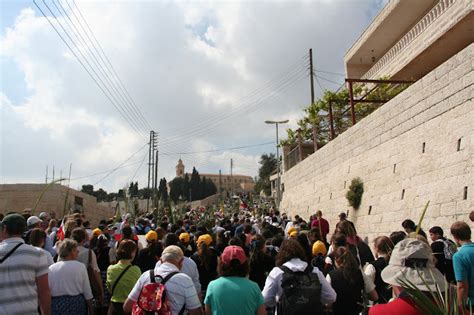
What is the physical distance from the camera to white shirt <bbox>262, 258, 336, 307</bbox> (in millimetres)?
3648

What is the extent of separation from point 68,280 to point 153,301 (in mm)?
1286

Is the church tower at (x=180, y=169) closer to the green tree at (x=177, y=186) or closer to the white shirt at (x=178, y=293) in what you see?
the green tree at (x=177, y=186)

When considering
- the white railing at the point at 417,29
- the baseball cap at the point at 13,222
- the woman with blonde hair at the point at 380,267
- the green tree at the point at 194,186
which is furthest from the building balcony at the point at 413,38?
the green tree at the point at 194,186

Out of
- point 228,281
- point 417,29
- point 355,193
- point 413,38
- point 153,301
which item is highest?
point 417,29

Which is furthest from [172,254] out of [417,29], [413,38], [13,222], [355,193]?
[413,38]

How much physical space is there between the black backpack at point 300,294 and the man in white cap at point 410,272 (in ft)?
3.44

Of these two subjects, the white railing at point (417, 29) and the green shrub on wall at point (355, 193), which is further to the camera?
the white railing at point (417, 29)

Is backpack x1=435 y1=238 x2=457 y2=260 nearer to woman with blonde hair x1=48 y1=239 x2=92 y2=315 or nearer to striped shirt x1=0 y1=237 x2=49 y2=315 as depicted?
woman with blonde hair x1=48 y1=239 x2=92 y2=315

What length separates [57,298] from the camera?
412 centimetres

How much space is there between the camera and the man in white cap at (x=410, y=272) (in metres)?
2.43

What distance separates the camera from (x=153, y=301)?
345 centimetres

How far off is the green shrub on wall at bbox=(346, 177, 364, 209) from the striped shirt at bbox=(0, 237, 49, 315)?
33.2ft

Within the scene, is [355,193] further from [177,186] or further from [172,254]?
[177,186]

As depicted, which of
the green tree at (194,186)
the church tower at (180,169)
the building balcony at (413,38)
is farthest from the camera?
the church tower at (180,169)
